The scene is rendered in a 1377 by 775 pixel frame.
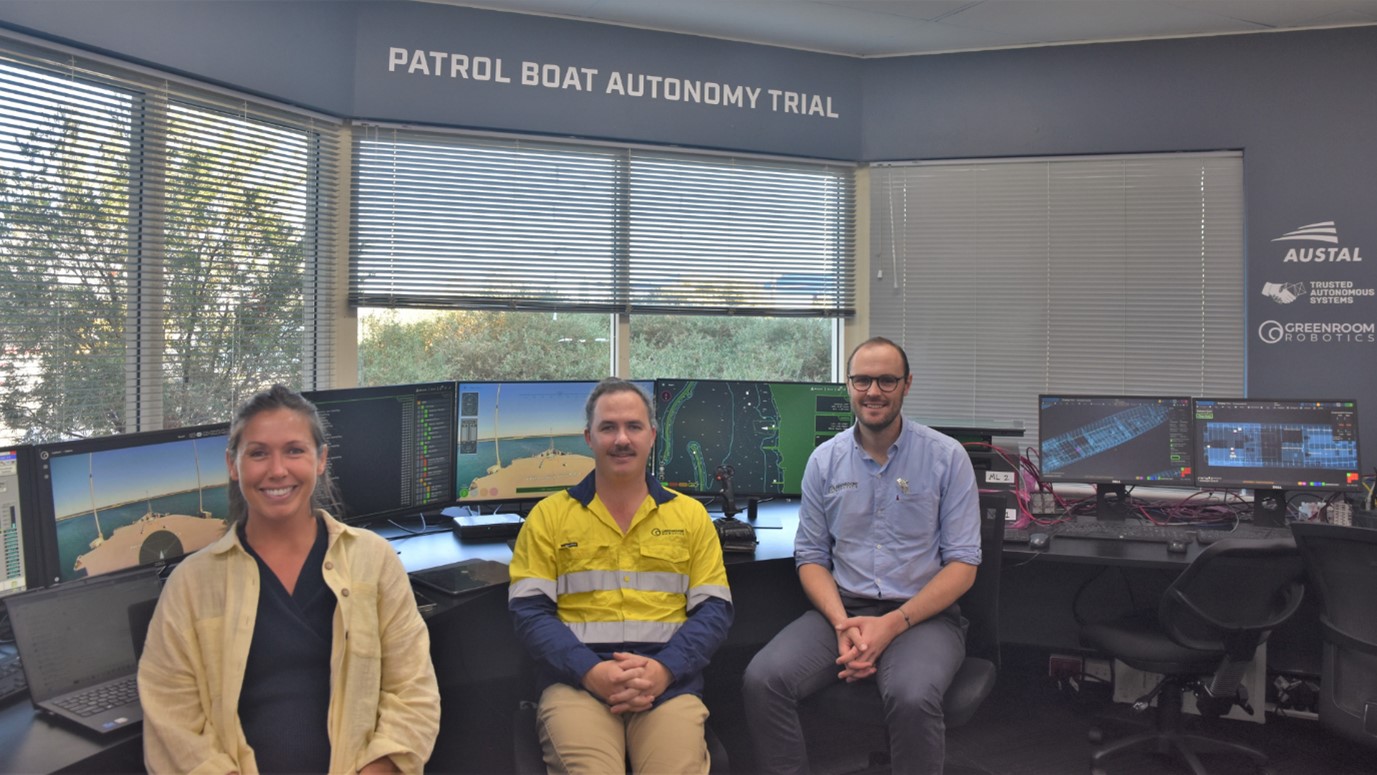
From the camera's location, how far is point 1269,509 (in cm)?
346

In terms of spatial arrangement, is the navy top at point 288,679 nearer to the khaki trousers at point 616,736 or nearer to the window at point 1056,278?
the khaki trousers at point 616,736

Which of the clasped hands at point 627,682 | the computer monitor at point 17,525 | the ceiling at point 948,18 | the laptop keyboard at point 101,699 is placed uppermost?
the ceiling at point 948,18

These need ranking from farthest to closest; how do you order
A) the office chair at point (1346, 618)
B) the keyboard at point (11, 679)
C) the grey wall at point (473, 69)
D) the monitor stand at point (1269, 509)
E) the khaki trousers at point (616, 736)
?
the monitor stand at point (1269, 509) → the grey wall at point (473, 69) → the office chair at point (1346, 618) → the khaki trousers at point (616, 736) → the keyboard at point (11, 679)

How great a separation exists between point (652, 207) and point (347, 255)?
1.32m

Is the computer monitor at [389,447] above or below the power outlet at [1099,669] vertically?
above

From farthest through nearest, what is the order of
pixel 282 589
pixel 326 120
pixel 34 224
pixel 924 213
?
pixel 924 213
pixel 326 120
pixel 34 224
pixel 282 589

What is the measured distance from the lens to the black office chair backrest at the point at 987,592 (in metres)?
2.64

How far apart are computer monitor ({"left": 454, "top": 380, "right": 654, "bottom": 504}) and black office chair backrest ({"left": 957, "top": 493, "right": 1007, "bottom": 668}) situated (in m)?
1.21

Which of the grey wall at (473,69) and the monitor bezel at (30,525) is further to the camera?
the grey wall at (473,69)

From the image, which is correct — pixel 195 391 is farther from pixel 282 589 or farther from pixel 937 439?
pixel 937 439

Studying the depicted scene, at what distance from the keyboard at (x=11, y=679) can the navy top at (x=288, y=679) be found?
18.3 inches

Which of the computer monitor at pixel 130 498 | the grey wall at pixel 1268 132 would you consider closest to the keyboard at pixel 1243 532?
the grey wall at pixel 1268 132

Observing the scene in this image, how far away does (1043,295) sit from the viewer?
163 inches

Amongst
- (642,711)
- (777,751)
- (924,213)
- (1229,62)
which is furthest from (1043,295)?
(642,711)
